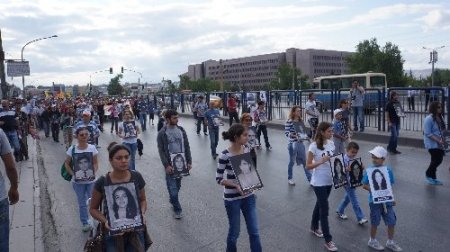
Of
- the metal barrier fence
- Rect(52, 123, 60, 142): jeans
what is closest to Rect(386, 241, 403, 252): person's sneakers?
the metal barrier fence

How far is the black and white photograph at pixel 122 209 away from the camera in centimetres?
410

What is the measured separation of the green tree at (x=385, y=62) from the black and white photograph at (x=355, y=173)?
7341cm

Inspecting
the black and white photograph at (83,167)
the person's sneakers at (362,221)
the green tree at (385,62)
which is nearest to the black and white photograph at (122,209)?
the black and white photograph at (83,167)

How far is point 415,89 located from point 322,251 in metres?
11.5

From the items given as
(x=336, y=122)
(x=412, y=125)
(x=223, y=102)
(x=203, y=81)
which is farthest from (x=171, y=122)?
(x=203, y=81)

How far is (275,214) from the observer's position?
757 centimetres

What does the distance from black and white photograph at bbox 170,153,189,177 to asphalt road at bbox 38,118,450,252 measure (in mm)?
731

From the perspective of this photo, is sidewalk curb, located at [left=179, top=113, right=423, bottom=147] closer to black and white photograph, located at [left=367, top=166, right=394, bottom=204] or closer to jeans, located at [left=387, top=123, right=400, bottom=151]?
jeans, located at [left=387, top=123, right=400, bottom=151]

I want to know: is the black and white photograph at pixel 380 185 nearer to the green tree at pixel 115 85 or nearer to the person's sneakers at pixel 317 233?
the person's sneakers at pixel 317 233

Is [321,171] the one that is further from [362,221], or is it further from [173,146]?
[173,146]

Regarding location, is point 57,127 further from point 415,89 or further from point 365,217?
point 365,217

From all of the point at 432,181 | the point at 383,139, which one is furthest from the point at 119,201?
the point at 383,139

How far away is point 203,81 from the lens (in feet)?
416

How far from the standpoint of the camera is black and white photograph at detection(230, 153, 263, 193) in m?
5.09
